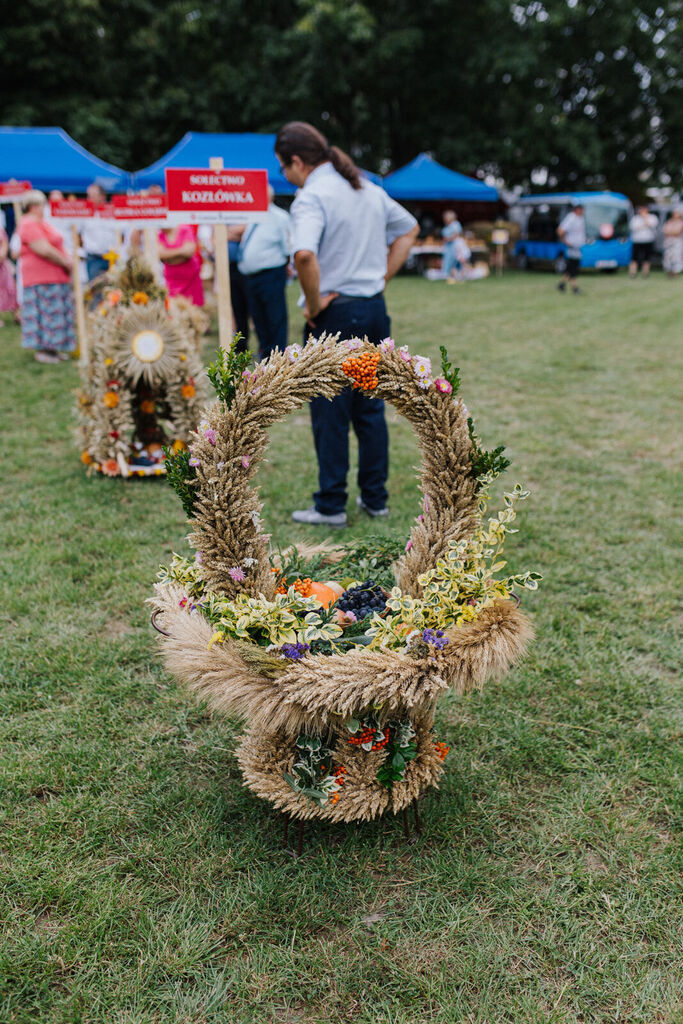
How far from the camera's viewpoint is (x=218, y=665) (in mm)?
2086

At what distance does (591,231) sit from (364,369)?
22892mm

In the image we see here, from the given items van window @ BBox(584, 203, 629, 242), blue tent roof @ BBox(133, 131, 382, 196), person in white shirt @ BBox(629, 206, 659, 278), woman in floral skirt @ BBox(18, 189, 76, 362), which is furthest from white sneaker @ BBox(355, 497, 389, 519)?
van window @ BBox(584, 203, 629, 242)

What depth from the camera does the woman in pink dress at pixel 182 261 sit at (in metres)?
8.40

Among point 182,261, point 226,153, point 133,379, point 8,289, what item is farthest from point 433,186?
point 133,379

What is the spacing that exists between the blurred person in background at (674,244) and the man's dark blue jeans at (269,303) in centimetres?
1526

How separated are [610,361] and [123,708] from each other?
8116 millimetres

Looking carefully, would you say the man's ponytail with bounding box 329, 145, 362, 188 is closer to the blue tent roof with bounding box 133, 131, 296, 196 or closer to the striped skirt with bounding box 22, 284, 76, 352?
the striped skirt with bounding box 22, 284, 76, 352

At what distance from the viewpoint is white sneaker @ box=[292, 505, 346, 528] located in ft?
15.1

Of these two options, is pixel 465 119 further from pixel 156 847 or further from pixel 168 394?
pixel 156 847

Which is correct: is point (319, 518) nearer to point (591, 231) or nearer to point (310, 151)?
point (310, 151)

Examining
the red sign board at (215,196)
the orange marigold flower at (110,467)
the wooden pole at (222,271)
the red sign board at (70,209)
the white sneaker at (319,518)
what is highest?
the red sign board at (70,209)

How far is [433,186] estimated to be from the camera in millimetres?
21484

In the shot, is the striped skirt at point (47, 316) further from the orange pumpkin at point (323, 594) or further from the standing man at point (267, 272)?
the orange pumpkin at point (323, 594)

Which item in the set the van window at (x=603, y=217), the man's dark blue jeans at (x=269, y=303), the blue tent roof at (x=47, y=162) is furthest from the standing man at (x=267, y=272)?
the van window at (x=603, y=217)
